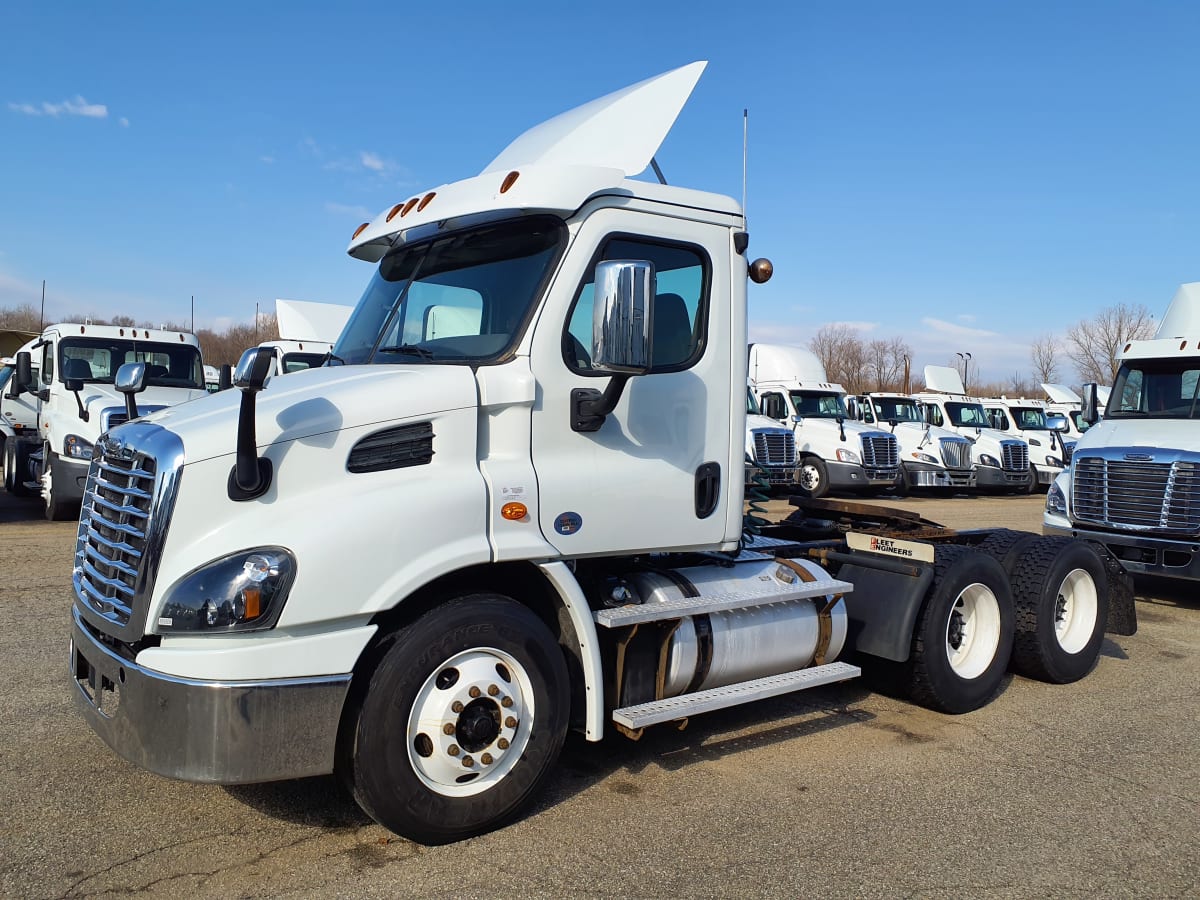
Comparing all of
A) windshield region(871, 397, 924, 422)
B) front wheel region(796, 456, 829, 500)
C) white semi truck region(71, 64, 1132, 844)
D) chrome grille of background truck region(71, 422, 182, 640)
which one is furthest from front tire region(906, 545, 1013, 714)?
windshield region(871, 397, 924, 422)

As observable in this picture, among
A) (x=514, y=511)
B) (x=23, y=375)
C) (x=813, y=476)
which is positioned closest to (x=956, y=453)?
(x=813, y=476)

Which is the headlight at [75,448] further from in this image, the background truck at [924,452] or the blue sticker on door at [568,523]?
the background truck at [924,452]

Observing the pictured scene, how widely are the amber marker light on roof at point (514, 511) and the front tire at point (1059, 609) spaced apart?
396 cm

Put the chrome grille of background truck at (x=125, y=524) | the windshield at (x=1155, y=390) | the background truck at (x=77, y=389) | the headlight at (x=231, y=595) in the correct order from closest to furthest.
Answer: the headlight at (x=231, y=595), the chrome grille of background truck at (x=125, y=524), the windshield at (x=1155, y=390), the background truck at (x=77, y=389)

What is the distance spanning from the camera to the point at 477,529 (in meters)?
4.02

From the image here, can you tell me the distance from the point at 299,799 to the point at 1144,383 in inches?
391

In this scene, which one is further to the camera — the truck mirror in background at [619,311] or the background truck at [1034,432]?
the background truck at [1034,432]

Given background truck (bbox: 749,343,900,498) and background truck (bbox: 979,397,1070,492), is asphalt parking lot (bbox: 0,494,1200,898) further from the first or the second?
background truck (bbox: 979,397,1070,492)

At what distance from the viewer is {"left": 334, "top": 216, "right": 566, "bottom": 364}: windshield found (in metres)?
4.39

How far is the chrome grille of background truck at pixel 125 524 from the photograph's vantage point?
3613 mm

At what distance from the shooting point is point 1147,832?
4.33 metres

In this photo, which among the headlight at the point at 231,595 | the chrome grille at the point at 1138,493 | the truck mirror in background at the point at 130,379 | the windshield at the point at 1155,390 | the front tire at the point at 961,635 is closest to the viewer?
the headlight at the point at 231,595

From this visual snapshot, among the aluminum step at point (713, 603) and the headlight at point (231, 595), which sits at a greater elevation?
the headlight at point (231, 595)

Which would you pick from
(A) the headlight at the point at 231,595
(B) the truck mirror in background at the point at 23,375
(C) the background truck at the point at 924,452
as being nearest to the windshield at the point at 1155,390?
(A) the headlight at the point at 231,595
